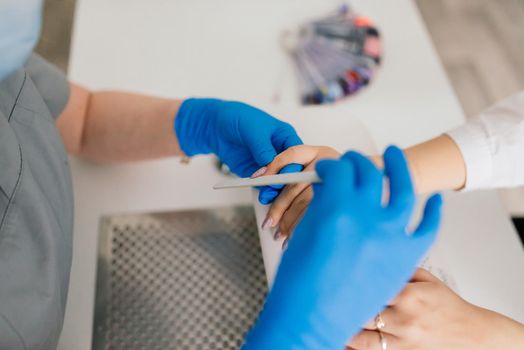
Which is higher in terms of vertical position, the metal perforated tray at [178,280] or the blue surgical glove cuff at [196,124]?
the blue surgical glove cuff at [196,124]

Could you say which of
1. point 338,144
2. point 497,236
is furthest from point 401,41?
point 497,236

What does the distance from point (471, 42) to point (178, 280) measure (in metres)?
1.63

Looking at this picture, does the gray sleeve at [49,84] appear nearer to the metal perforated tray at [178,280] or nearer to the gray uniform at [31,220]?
the gray uniform at [31,220]

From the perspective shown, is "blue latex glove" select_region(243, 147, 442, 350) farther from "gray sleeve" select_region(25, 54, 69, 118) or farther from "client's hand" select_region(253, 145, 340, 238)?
"gray sleeve" select_region(25, 54, 69, 118)

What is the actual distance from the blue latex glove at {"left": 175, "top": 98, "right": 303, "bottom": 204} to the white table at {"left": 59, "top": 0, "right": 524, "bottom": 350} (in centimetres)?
8

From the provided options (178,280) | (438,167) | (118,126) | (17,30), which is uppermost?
(17,30)

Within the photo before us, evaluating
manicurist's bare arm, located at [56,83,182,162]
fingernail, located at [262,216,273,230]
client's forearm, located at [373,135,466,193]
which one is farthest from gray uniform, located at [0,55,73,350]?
client's forearm, located at [373,135,466,193]

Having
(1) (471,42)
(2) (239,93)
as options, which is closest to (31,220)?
(2) (239,93)

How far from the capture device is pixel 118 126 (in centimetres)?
78

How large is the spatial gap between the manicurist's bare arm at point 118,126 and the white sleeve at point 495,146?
0.47m

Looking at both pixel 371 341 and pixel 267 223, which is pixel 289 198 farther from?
pixel 371 341

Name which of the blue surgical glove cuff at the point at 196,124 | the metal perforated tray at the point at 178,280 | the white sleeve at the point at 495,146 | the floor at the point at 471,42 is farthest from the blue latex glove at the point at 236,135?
the floor at the point at 471,42

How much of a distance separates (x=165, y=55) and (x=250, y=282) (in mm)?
526

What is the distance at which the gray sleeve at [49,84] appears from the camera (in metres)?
0.67
